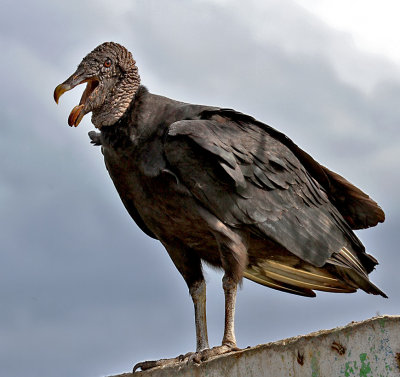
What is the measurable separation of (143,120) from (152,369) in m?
1.59

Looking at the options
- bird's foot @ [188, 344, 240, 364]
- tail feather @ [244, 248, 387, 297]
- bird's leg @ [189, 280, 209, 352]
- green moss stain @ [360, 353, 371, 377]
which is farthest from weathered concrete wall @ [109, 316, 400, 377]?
tail feather @ [244, 248, 387, 297]

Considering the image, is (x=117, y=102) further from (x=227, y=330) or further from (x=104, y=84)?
(x=227, y=330)

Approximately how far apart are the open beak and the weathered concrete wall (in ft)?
6.06

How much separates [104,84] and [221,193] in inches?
46.8

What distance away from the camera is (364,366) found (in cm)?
331

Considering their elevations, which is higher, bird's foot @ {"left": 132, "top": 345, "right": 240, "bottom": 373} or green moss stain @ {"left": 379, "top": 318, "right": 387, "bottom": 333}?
bird's foot @ {"left": 132, "top": 345, "right": 240, "bottom": 373}

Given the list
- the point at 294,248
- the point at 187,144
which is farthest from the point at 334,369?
the point at 187,144

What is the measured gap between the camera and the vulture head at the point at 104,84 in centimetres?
489

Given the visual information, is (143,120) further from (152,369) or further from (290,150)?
(152,369)

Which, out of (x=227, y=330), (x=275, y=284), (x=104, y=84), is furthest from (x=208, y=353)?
(x=104, y=84)

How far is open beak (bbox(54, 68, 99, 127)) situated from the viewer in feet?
15.8

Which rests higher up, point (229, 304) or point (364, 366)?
point (229, 304)

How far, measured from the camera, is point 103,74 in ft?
16.5

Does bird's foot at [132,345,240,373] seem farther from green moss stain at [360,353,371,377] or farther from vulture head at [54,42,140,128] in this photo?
vulture head at [54,42,140,128]
